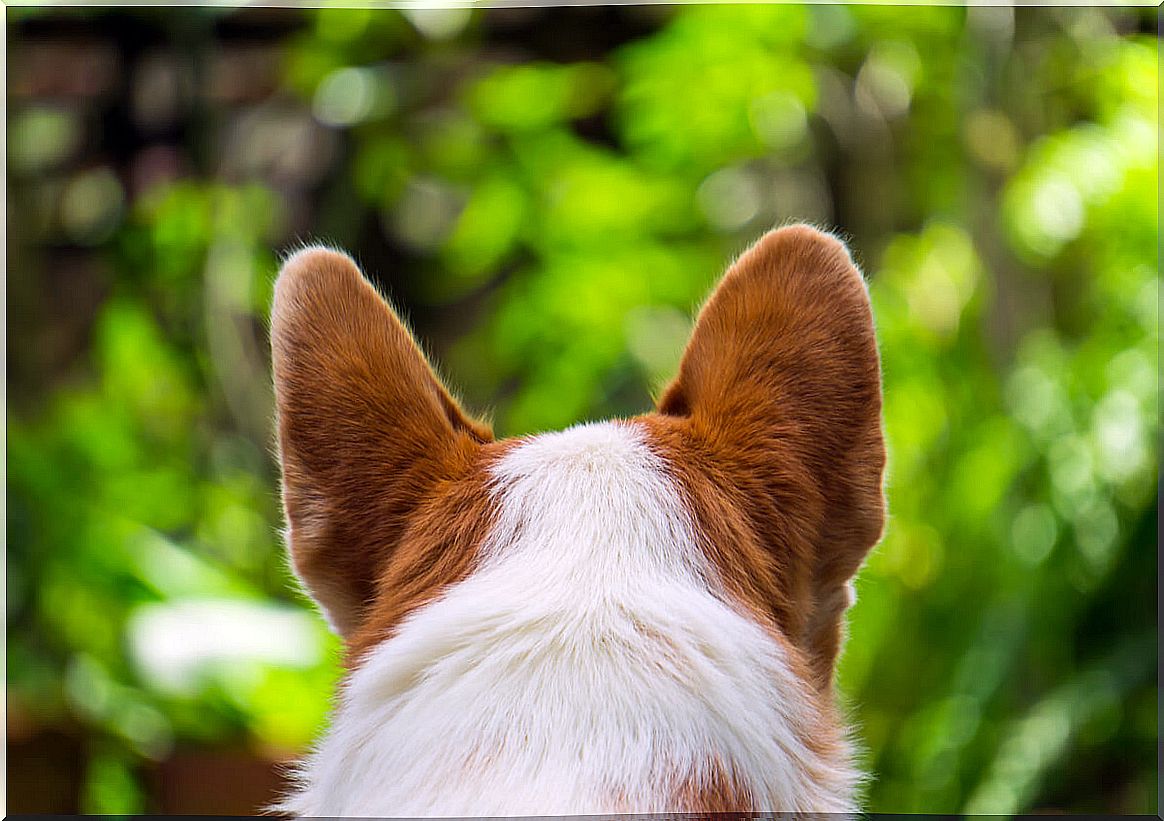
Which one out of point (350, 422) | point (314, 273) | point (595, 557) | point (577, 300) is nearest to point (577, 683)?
point (595, 557)

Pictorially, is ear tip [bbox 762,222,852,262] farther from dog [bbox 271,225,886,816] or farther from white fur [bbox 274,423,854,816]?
white fur [bbox 274,423,854,816]

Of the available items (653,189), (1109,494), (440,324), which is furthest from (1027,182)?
(440,324)

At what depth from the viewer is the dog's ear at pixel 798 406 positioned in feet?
3.62

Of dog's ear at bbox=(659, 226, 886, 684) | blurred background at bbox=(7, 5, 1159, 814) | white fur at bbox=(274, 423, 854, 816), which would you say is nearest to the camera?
white fur at bbox=(274, 423, 854, 816)

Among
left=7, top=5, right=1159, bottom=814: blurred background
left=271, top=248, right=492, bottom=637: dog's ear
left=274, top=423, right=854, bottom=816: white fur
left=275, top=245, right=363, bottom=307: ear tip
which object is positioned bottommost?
left=7, top=5, right=1159, bottom=814: blurred background

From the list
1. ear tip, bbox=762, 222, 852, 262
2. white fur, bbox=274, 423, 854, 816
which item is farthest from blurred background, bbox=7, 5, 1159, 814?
white fur, bbox=274, 423, 854, 816

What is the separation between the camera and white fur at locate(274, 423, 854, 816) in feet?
3.07

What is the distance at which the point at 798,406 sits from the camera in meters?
1.11

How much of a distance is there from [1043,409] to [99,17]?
2471 mm

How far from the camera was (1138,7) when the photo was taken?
2082 mm

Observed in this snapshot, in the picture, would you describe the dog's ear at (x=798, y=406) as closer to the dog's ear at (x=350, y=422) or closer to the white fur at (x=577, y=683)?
the white fur at (x=577, y=683)

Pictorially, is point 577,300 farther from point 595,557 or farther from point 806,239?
point 595,557

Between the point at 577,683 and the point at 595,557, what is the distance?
0.11 metres

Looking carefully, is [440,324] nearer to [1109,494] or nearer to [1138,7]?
[1109,494]
